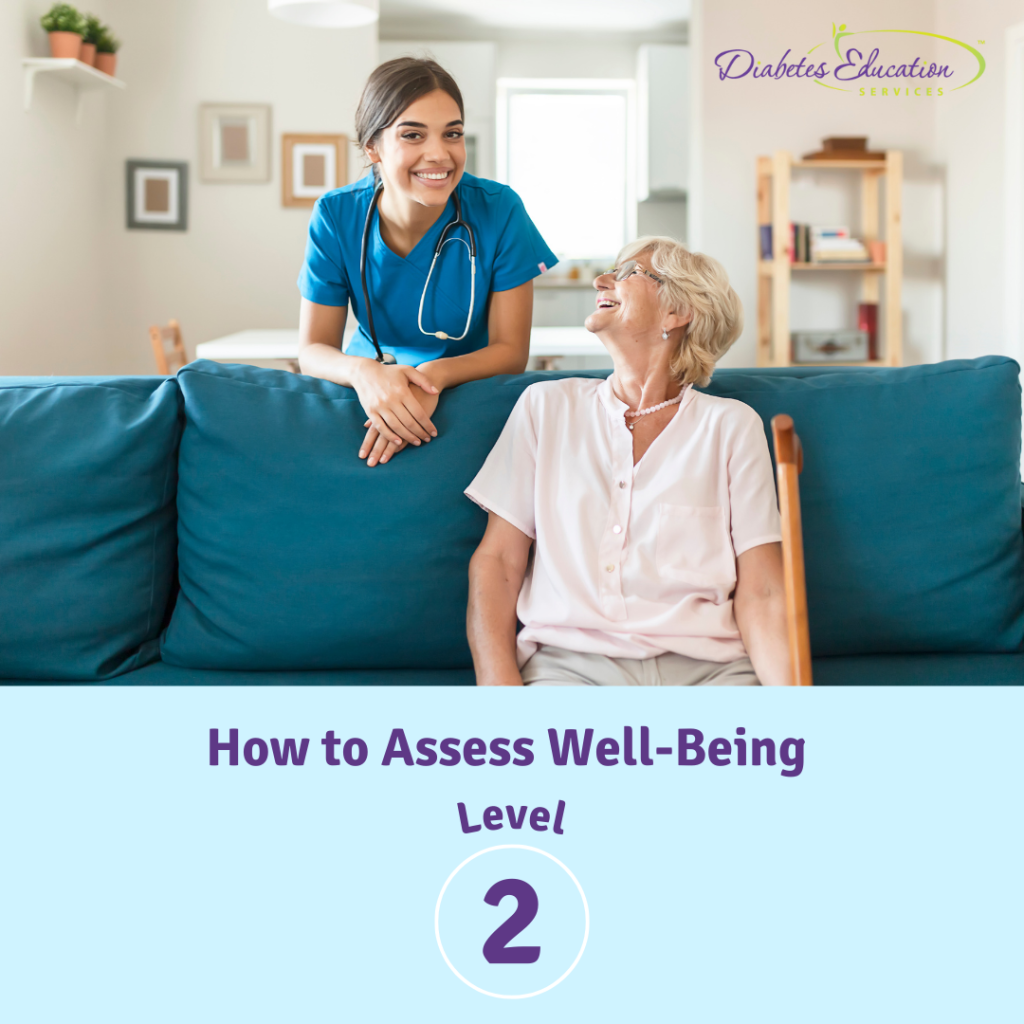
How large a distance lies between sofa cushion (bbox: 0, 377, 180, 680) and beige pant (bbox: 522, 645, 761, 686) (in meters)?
0.62

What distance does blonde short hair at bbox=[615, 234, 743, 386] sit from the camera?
146 cm

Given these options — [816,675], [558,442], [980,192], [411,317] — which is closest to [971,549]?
[816,675]

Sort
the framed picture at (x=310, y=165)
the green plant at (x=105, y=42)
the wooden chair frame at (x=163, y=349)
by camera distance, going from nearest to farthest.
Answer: the wooden chair frame at (x=163, y=349)
the green plant at (x=105, y=42)
the framed picture at (x=310, y=165)

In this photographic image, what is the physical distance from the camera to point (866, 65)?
495 cm

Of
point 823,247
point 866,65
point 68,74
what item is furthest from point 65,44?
point 866,65

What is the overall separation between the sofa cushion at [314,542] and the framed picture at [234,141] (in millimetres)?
3944

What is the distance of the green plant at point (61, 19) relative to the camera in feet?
13.2

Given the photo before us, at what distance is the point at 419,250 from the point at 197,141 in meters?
3.82

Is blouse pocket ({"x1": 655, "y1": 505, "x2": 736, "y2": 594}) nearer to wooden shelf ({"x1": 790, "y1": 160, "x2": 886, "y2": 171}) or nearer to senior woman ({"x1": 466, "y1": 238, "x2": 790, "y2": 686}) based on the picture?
senior woman ({"x1": 466, "y1": 238, "x2": 790, "y2": 686})

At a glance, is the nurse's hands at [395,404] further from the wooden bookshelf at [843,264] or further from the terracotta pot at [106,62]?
the terracotta pot at [106,62]

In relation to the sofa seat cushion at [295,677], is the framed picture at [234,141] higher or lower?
higher

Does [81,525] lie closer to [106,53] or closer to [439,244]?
[439,244]
